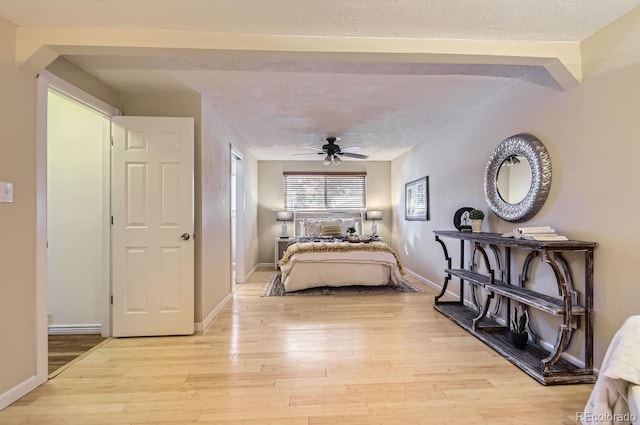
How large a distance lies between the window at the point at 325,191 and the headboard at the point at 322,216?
106 mm

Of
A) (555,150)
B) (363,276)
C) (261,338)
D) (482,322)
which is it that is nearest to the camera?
(555,150)

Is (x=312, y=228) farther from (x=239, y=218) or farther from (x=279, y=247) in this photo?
(x=239, y=218)

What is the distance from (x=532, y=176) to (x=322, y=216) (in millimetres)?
4838

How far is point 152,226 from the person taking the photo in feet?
9.74

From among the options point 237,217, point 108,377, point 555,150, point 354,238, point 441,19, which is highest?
point 441,19

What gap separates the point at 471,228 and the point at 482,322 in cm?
100

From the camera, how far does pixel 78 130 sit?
3031 millimetres

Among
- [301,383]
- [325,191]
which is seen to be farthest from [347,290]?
[325,191]

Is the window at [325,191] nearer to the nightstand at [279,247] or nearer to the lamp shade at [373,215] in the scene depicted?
the lamp shade at [373,215]

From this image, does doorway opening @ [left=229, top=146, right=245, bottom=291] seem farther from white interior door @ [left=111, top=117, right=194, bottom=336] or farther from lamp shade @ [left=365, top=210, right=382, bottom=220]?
lamp shade @ [left=365, top=210, right=382, bottom=220]

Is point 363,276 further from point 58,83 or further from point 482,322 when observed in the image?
point 58,83

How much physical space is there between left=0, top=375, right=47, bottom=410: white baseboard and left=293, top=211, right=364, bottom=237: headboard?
5179mm

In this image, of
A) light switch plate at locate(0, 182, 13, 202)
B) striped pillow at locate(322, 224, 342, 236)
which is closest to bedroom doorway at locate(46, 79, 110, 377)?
light switch plate at locate(0, 182, 13, 202)

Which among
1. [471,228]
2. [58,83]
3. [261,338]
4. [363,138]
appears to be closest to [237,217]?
[363,138]
